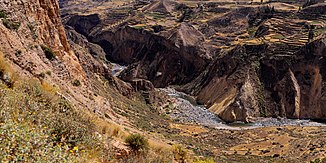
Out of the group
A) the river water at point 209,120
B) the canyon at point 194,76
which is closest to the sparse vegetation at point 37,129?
the canyon at point 194,76

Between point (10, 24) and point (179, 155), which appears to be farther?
point (10, 24)

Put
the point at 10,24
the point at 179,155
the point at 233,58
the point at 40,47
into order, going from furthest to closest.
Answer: the point at 233,58
the point at 40,47
the point at 10,24
the point at 179,155

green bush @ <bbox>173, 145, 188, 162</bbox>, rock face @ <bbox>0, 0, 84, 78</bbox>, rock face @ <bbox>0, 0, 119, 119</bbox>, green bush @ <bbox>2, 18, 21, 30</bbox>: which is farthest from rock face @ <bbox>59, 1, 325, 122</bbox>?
green bush @ <bbox>173, 145, 188, 162</bbox>

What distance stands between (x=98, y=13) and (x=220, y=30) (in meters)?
69.3

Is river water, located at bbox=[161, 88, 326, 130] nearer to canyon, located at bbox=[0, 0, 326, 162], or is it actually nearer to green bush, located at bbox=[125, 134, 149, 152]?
canyon, located at bbox=[0, 0, 326, 162]

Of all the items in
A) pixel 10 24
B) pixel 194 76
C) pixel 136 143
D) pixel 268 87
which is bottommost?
pixel 194 76

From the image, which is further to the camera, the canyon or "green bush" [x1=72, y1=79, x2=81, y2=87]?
"green bush" [x1=72, y1=79, x2=81, y2=87]

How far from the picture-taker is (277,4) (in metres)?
128

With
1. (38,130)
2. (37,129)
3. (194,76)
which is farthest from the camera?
(194,76)

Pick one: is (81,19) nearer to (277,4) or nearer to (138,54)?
(138,54)

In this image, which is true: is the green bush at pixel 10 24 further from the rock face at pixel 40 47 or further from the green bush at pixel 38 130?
the green bush at pixel 38 130

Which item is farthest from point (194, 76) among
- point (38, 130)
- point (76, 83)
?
point (38, 130)

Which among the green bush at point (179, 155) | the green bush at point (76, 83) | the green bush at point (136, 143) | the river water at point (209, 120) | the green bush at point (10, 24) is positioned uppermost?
the green bush at point (10, 24)

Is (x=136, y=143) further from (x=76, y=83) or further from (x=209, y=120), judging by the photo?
(x=209, y=120)
